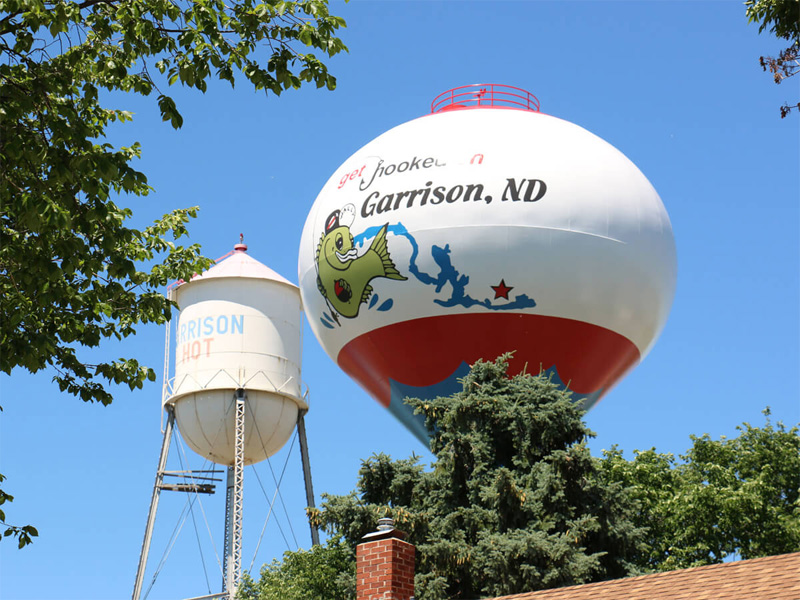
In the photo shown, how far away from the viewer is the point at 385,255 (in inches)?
916

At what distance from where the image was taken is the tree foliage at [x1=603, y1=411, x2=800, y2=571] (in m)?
25.8

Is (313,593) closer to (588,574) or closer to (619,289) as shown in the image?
(588,574)

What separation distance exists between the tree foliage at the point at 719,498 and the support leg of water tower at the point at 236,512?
28.2 feet

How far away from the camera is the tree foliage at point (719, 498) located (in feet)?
84.6

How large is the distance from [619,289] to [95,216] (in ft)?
45.4

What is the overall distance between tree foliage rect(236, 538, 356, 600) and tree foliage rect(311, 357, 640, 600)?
0.85m

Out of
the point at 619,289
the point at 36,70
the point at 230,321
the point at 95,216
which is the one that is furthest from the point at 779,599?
the point at 230,321

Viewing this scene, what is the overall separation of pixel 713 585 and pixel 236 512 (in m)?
19.2

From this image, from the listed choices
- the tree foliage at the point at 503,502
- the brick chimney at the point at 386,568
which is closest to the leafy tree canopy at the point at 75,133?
the brick chimney at the point at 386,568

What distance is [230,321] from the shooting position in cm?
3177

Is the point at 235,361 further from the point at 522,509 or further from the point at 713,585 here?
the point at 713,585

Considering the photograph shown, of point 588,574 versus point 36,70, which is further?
point 588,574

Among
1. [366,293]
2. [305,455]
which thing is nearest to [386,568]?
[366,293]

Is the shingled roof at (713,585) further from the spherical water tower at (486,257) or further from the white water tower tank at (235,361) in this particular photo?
the white water tower tank at (235,361)
